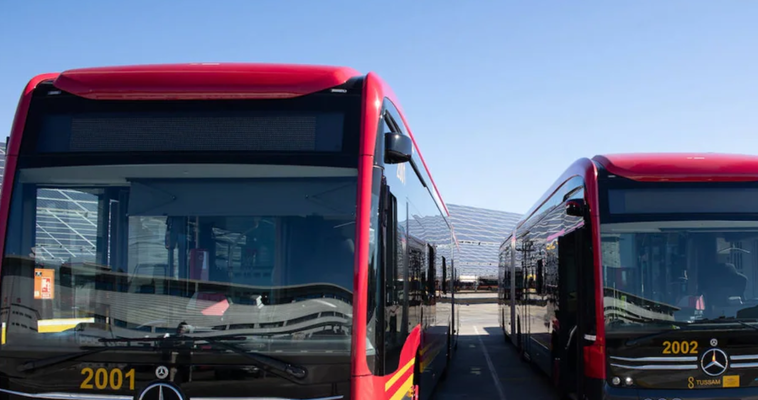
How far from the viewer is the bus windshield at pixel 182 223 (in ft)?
15.3

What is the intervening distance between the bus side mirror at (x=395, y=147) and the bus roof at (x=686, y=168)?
9.95ft

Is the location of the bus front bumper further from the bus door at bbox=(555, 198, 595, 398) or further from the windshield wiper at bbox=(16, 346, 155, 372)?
the windshield wiper at bbox=(16, 346, 155, 372)

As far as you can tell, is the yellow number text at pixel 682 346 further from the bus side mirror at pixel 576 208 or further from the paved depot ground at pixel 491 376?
the paved depot ground at pixel 491 376

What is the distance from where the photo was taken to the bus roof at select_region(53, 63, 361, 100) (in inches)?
195

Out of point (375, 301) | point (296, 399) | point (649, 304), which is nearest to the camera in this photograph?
point (296, 399)

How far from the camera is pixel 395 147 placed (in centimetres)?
511

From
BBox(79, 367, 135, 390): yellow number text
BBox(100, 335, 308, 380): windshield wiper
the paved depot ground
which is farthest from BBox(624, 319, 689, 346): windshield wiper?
the paved depot ground

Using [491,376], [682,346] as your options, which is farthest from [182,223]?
[491,376]

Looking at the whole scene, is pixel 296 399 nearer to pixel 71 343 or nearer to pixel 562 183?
pixel 71 343

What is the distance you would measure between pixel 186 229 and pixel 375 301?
4.09 ft

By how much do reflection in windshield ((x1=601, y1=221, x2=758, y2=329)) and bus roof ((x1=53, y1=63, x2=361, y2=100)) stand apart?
3.56 meters

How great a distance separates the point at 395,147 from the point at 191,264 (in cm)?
150

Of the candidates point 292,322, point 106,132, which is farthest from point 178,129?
point 292,322

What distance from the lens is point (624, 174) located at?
7410 millimetres
